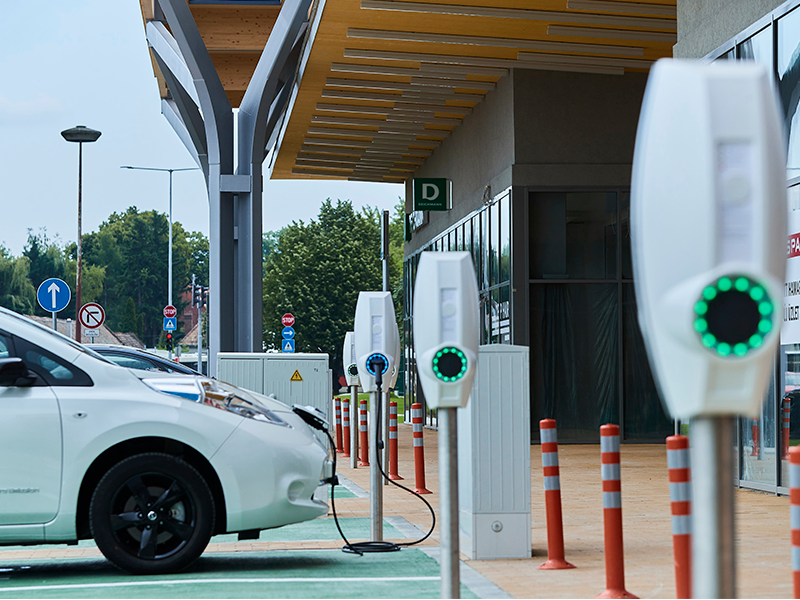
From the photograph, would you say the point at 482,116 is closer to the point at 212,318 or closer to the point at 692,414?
the point at 212,318

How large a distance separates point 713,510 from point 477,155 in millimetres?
20764

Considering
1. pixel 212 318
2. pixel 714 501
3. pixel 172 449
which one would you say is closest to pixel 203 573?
pixel 172 449

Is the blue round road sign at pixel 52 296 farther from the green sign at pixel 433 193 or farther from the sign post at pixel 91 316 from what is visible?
the green sign at pixel 433 193

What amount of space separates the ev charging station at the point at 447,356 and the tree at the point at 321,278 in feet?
209

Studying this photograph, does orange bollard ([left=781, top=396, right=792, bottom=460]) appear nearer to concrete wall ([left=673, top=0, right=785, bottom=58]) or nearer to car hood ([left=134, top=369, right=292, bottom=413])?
concrete wall ([left=673, top=0, right=785, bottom=58])

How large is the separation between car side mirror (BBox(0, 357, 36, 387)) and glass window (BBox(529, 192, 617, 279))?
14378 mm

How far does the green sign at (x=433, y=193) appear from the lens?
25750mm

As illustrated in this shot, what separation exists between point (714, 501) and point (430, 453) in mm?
16738

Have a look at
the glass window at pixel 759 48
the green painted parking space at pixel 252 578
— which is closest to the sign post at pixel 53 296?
the glass window at pixel 759 48

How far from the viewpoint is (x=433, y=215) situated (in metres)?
28.6

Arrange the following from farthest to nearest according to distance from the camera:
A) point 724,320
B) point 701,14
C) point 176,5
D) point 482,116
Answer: point 482,116 < point 176,5 < point 701,14 < point 724,320

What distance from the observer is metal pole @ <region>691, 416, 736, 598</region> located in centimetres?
230

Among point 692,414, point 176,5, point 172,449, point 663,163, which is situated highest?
point 176,5

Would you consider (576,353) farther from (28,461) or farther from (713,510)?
(713,510)
